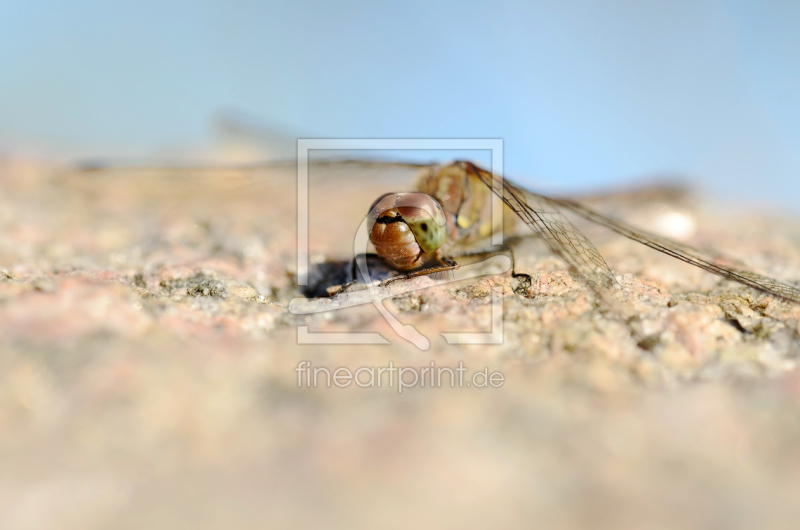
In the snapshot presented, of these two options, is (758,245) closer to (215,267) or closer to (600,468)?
(600,468)

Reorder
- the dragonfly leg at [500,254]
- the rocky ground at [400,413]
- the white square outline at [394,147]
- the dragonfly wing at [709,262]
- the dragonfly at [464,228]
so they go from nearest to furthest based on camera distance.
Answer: the rocky ground at [400,413], the dragonfly wing at [709,262], the dragonfly at [464,228], the dragonfly leg at [500,254], the white square outline at [394,147]

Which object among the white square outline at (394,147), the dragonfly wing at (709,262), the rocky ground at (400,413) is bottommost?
the rocky ground at (400,413)

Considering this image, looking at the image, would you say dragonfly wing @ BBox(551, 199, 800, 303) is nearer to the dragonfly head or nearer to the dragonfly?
the dragonfly

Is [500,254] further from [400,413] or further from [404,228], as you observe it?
[400,413]

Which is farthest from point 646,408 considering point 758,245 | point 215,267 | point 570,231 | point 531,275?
point 758,245

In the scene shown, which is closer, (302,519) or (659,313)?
(302,519)

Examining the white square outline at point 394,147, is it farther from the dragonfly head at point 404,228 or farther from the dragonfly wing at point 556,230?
the dragonfly head at point 404,228

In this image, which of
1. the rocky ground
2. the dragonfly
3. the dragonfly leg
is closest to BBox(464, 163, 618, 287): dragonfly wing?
the dragonfly

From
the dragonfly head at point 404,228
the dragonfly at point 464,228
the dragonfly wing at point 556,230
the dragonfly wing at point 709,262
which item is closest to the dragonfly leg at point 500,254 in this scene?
the dragonfly at point 464,228
